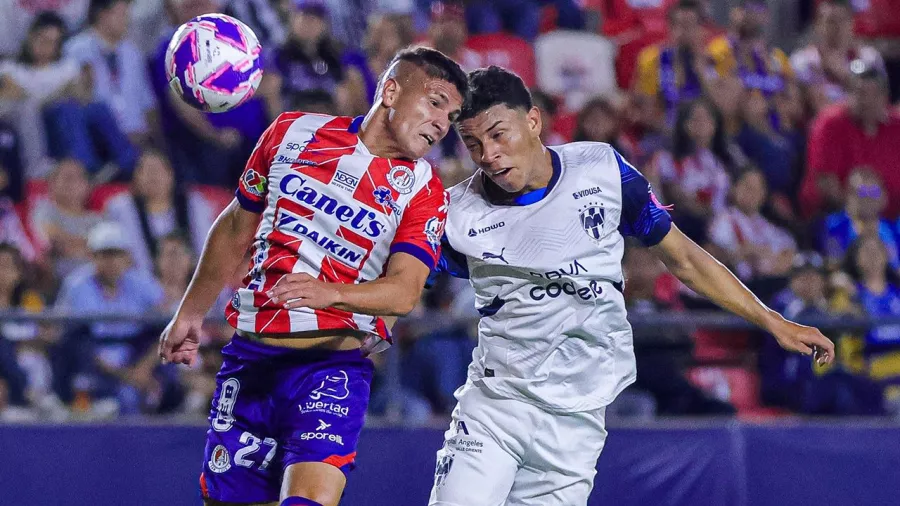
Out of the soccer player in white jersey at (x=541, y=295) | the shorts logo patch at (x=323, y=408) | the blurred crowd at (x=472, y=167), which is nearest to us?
the shorts logo patch at (x=323, y=408)

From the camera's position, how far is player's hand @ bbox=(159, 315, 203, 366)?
17.3 ft

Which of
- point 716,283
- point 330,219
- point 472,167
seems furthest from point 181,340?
point 472,167

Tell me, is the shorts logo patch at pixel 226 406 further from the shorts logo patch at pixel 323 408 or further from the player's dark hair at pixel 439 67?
the player's dark hair at pixel 439 67

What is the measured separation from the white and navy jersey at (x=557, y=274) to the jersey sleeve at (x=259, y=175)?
0.78 m

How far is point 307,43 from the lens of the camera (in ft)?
32.7

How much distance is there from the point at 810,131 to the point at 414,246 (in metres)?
7.16

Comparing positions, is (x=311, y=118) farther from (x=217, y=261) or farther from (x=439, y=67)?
(x=217, y=261)

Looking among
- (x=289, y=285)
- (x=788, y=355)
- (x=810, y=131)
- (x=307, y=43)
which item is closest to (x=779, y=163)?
(x=810, y=131)

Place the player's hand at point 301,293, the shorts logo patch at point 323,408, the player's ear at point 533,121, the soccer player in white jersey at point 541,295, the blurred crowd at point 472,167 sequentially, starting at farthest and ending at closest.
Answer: the blurred crowd at point 472,167 < the player's ear at point 533,121 < the soccer player in white jersey at point 541,295 < the shorts logo patch at point 323,408 < the player's hand at point 301,293

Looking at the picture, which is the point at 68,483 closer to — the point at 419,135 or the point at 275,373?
the point at 275,373

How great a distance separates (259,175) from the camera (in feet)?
16.8

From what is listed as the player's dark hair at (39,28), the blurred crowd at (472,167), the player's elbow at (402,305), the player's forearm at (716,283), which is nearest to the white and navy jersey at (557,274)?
the player's forearm at (716,283)

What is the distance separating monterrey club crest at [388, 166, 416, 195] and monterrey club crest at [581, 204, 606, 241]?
2.48 feet

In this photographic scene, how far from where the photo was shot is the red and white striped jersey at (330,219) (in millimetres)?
4961
